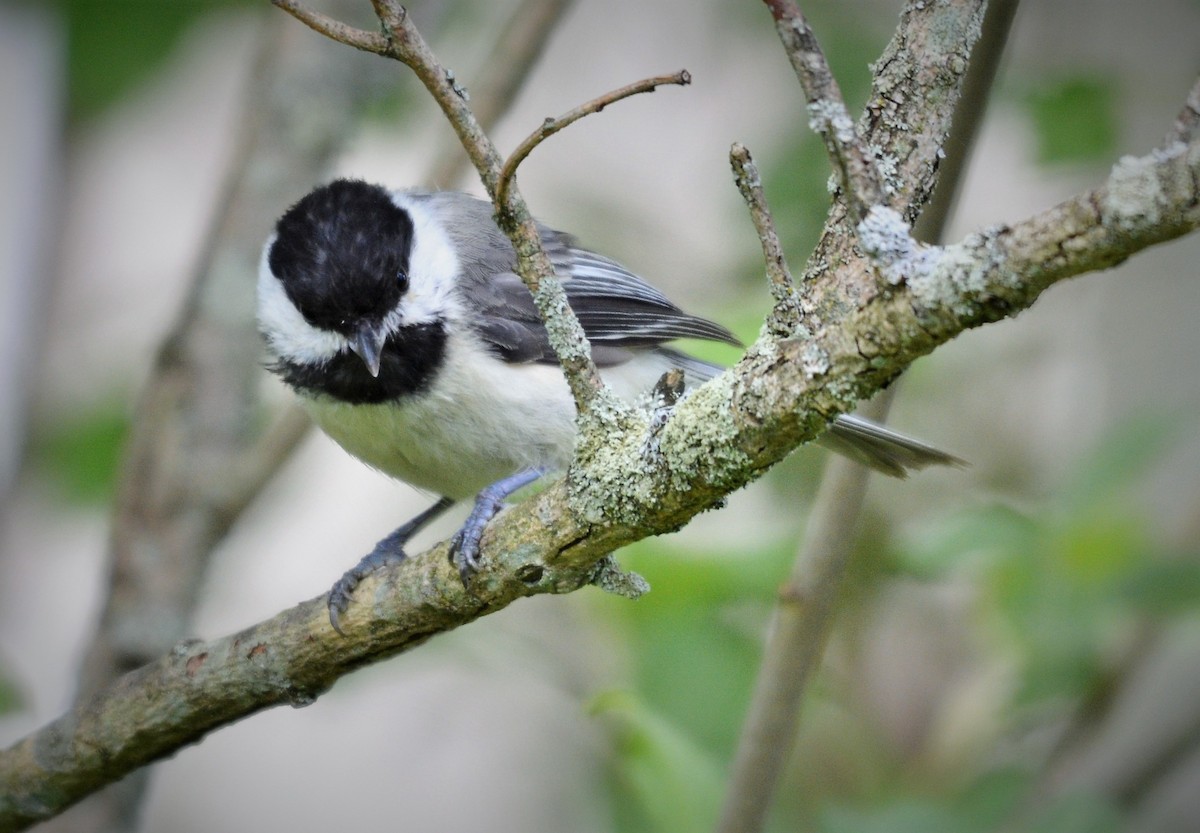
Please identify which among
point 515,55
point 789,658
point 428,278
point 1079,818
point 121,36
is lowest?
point 1079,818

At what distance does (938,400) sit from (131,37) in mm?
2302

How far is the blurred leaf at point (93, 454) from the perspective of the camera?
2.71 meters

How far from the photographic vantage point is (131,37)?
9.54 ft

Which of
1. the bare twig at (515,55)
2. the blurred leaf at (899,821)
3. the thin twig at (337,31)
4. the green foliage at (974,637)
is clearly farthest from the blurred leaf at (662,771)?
the bare twig at (515,55)

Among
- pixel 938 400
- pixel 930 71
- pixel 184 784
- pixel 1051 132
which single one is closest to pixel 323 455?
pixel 184 784

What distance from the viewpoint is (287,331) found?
6.06 ft

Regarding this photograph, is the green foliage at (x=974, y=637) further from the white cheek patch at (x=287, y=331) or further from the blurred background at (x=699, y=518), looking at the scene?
the white cheek patch at (x=287, y=331)

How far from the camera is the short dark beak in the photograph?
1683 mm

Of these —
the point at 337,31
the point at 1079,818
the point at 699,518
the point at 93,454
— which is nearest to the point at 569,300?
the point at 699,518

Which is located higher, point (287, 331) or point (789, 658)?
point (287, 331)

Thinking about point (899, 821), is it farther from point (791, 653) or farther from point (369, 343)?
point (369, 343)

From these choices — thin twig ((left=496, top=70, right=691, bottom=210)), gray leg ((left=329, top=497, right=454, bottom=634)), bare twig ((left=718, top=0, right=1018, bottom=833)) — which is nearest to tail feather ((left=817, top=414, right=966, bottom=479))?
bare twig ((left=718, top=0, right=1018, bottom=833))

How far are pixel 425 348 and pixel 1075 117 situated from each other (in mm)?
1293

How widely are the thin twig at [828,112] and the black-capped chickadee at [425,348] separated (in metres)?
0.79
